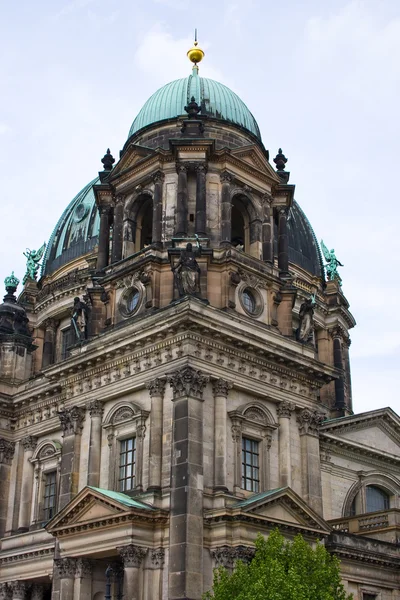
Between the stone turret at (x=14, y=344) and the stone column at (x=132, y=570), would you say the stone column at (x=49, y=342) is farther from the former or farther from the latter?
the stone column at (x=132, y=570)

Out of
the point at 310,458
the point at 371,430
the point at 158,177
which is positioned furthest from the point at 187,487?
the point at 371,430

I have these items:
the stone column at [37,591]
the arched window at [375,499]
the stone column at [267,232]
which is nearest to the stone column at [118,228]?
the stone column at [267,232]

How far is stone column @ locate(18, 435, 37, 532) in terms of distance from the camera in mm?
39125

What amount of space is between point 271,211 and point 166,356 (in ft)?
31.8

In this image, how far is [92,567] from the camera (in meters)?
32.8

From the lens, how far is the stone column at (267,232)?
37719mm

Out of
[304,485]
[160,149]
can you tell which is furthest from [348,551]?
[160,149]

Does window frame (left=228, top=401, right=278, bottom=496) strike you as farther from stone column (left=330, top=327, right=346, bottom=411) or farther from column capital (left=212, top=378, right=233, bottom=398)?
stone column (left=330, top=327, right=346, bottom=411)

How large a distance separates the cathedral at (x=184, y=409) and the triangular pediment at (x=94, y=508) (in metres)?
0.08

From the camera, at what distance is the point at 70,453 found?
1396 inches

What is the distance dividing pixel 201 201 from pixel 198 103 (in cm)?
692

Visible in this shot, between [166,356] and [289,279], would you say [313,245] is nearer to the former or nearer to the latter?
[289,279]

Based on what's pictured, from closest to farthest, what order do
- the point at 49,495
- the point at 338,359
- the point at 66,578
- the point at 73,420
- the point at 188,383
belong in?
1. the point at 188,383
2. the point at 66,578
3. the point at 73,420
4. the point at 49,495
5. the point at 338,359

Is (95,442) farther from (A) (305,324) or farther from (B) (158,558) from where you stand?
(A) (305,324)
